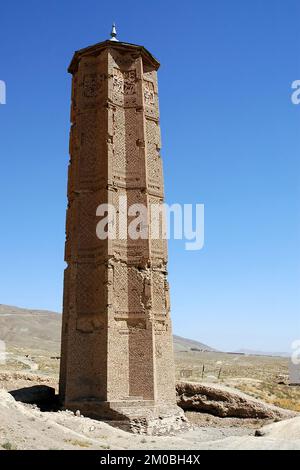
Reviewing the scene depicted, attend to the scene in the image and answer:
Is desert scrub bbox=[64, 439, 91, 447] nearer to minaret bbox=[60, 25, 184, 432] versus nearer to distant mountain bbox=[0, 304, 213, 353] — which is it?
minaret bbox=[60, 25, 184, 432]

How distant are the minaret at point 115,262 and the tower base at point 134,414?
1.2 inches

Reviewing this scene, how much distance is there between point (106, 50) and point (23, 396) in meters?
12.4

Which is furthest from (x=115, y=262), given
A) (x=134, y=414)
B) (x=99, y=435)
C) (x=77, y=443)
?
(x=77, y=443)

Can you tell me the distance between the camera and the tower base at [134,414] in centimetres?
1323

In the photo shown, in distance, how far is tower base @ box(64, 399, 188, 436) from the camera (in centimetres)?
1323

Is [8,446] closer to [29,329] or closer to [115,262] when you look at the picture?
[115,262]

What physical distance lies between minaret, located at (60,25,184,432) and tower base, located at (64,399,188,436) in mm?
30

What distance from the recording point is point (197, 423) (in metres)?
15.7

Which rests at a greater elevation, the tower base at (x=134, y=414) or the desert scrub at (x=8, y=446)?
the desert scrub at (x=8, y=446)

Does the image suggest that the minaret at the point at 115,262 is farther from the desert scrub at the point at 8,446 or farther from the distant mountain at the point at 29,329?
the distant mountain at the point at 29,329

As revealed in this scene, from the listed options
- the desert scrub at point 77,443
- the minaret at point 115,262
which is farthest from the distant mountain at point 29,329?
the desert scrub at point 77,443

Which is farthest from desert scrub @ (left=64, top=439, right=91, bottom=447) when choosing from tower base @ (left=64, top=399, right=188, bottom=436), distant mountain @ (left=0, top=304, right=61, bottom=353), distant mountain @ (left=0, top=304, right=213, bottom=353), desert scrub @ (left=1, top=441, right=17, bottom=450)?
distant mountain @ (left=0, top=304, right=61, bottom=353)

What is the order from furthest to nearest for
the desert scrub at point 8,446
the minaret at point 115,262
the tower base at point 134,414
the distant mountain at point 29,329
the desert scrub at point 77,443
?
the distant mountain at point 29,329 → the minaret at point 115,262 → the tower base at point 134,414 → the desert scrub at point 77,443 → the desert scrub at point 8,446
